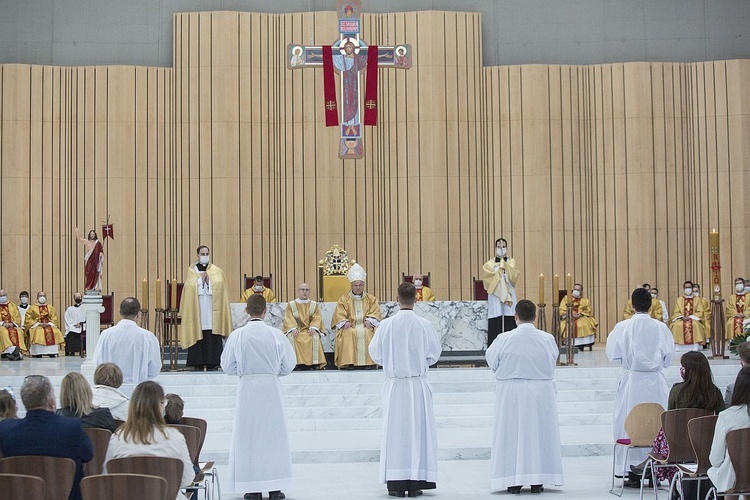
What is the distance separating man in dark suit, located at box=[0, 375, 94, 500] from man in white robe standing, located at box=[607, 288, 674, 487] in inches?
186

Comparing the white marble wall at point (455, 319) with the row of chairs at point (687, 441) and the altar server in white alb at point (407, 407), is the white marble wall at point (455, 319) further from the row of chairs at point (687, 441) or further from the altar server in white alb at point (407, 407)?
the row of chairs at point (687, 441)

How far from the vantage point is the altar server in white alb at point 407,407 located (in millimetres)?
8125

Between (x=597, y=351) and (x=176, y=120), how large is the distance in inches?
343

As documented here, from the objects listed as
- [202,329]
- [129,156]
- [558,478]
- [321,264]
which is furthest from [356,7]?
[558,478]

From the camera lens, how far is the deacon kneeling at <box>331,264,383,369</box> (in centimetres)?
1334

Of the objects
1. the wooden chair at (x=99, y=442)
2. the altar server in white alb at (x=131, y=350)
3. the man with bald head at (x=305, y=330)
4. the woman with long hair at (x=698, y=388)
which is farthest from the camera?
the man with bald head at (x=305, y=330)

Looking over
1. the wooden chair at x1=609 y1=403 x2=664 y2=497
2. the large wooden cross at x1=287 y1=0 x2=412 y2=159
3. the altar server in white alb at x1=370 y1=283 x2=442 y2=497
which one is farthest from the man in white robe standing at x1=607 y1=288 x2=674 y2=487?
the large wooden cross at x1=287 y1=0 x2=412 y2=159

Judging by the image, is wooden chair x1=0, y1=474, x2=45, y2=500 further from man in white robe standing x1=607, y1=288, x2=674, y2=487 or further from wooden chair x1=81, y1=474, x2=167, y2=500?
man in white robe standing x1=607, y1=288, x2=674, y2=487

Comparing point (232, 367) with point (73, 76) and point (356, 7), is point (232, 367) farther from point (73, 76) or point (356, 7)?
point (73, 76)

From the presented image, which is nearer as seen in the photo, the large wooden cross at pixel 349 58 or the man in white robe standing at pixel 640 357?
the man in white robe standing at pixel 640 357

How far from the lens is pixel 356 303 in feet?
44.1

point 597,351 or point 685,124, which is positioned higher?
point 685,124

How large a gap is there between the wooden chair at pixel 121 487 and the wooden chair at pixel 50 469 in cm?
47

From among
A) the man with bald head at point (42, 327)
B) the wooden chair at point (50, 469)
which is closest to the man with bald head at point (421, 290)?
the man with bald head at point (42, 327)
